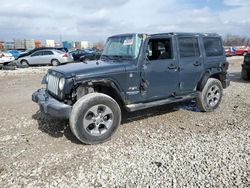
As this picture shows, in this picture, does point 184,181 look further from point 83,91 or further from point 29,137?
point 29,137

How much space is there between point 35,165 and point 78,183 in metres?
0.87

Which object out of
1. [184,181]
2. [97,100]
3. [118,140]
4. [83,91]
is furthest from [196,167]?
[83,91]

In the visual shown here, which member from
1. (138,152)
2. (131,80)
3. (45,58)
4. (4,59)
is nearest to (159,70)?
(131,80)

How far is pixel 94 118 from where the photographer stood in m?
4.34

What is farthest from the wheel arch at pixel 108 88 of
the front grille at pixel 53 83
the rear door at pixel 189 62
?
the rear door at pixel 189 62

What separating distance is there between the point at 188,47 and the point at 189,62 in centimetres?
36

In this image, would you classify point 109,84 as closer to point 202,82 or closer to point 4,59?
point 202,82

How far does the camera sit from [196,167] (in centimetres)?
349

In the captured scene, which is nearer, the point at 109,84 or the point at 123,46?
the point at 109,84

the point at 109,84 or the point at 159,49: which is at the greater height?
the point at 159,49

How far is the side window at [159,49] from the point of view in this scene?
5.04 metres

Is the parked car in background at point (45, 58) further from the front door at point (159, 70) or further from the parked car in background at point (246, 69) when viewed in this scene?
the front door at point (159, 70)

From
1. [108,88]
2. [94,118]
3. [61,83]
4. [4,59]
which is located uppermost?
[4,59]

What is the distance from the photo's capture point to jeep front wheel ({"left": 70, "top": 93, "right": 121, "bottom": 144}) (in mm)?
4113
